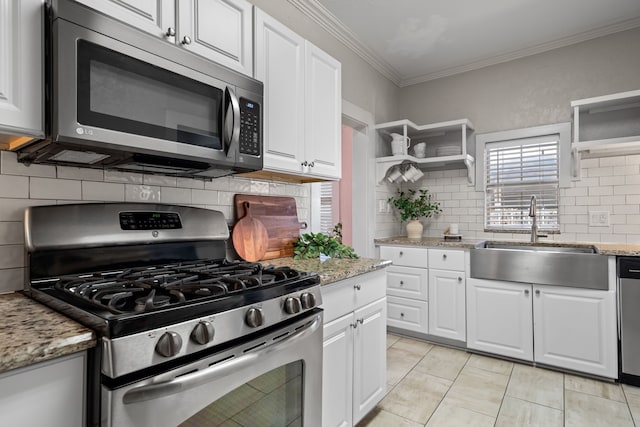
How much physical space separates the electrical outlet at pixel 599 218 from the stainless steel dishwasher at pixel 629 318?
2.21 ft

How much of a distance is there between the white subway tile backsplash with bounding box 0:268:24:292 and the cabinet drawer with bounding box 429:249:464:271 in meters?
2.76

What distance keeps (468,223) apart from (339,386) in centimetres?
248

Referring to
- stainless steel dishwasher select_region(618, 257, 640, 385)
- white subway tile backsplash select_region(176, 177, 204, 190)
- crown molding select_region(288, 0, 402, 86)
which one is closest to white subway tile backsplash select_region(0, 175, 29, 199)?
white subway tile backsplash select_region(176, 177, 204, 190)

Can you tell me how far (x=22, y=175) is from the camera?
1.22 m

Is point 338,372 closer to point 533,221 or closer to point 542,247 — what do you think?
point 542,247

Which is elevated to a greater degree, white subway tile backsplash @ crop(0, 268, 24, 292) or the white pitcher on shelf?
the white pitcher on shelf

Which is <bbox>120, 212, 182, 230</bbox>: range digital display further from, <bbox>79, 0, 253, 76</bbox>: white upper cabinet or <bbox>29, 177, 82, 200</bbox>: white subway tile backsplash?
<bbox>79, 0, 253, 76</bbox>: white upper cabinet

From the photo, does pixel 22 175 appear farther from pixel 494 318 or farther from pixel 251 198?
pixel 494 318

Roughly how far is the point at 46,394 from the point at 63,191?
0.82 m

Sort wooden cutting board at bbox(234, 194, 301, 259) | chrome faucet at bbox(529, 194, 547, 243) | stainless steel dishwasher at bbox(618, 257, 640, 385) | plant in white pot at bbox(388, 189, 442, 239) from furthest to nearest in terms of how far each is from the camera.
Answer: plant in white pot at bbox(388, 189, 442, 239) → chrome faucet at bbox(529, 194, 547, 243) → stainless steel dishwasher at bbox(618, 257, 640, 385) → wooden cutting board at bbox(234, 194, 301, 259)

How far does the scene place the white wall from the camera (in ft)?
9.26

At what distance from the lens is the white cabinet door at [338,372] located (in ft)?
5.05

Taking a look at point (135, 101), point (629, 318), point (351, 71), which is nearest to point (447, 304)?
point (629, 318)

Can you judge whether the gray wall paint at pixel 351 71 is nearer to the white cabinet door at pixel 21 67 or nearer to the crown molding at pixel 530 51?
the crown molding at pixel 530 51
